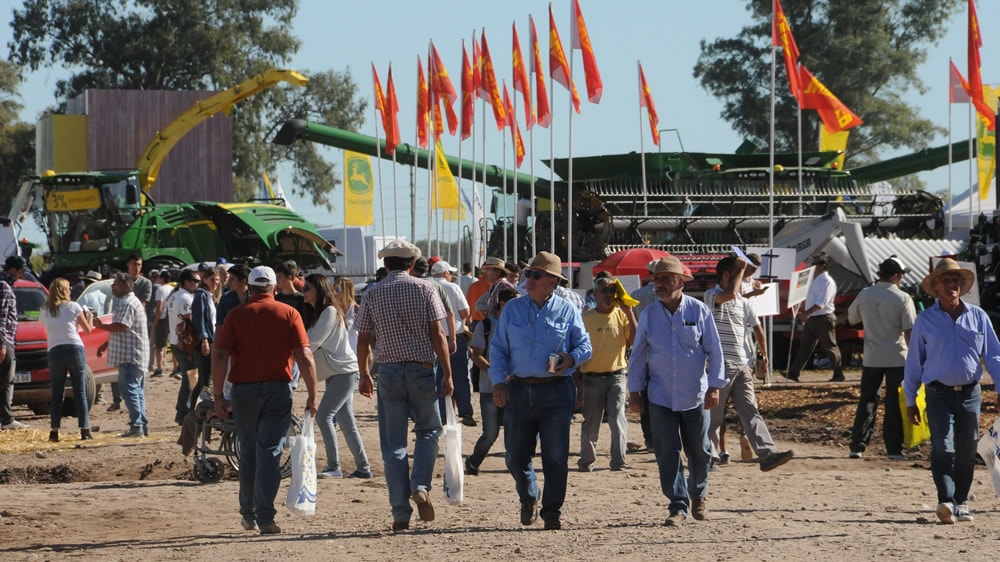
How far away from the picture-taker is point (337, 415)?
39.3ft

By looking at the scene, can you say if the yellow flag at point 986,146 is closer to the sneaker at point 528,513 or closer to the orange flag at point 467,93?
the orange flag at point 467,93

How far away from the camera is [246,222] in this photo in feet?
122

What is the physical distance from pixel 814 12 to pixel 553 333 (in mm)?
48546

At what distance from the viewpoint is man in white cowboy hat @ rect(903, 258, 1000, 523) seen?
9.64 m

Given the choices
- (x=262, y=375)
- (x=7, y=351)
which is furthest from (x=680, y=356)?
(x=7, y=351)

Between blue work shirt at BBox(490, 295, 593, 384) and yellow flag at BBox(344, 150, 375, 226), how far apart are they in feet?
93.9

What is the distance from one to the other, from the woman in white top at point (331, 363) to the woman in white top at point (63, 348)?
4.10 meters

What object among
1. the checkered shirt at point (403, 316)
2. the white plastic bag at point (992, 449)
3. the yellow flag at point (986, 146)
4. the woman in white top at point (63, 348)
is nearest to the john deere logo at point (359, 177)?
the yellow flag at point (986, 146)

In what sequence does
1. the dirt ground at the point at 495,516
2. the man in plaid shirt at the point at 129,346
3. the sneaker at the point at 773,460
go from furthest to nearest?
the man in plaid shirt at the point at 129,346, the sneaker at the point at 773,460, the dirt ground at the point at 495,516

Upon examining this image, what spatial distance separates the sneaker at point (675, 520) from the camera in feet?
31.2

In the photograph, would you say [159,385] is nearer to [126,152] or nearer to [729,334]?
[729,334]

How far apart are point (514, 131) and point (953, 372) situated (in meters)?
21.4

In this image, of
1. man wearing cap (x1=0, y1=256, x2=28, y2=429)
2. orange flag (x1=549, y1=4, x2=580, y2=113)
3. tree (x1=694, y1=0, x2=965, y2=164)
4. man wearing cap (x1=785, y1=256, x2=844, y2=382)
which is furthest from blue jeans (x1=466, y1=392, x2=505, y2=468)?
tree (x1=694, y1=0, x2=965, y2=164)

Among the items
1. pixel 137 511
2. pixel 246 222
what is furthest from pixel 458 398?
pixel 246 222
